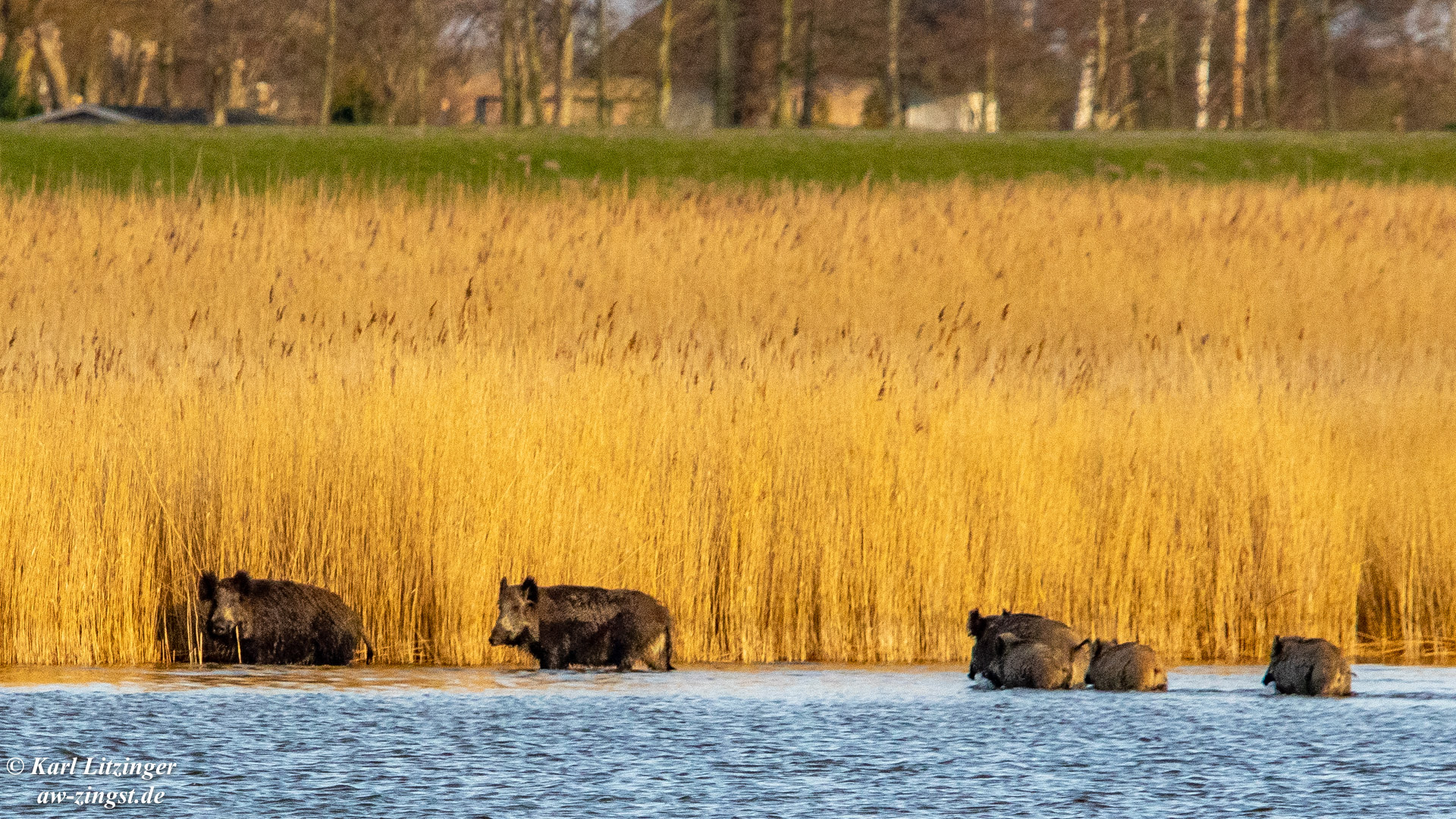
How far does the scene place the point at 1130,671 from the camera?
23.1 ft

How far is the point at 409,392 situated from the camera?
885 centimetres

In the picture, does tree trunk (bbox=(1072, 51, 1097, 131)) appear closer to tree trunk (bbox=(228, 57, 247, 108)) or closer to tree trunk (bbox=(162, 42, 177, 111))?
tree trunk (bbox=(228, 57, 247, 108))

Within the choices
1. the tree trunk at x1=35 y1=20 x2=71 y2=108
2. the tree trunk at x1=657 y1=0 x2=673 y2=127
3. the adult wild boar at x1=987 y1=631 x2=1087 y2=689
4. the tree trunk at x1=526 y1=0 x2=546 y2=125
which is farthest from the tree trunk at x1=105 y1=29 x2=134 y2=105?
the adult wild boar at x1=987 y1=631 x2=1087 y2=689

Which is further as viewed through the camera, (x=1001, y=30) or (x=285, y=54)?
(x=285, y=54)

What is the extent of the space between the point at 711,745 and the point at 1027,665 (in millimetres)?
1516

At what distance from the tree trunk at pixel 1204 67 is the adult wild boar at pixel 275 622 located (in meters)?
43.6

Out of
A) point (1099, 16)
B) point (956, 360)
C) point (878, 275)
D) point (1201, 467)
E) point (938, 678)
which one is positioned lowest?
point (938, 678)

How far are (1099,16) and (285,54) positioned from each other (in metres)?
22.2

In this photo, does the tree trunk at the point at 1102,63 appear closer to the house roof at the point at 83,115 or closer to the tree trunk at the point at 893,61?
the tree trunk at the point at 893,61

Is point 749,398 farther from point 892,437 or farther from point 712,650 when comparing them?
point 712,650

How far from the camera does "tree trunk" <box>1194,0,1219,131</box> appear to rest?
161 feet

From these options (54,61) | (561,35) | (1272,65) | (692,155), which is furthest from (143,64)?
(692,155)

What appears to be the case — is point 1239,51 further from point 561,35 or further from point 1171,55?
point 561,35

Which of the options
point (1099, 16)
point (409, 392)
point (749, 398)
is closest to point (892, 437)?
point (749, 398)
